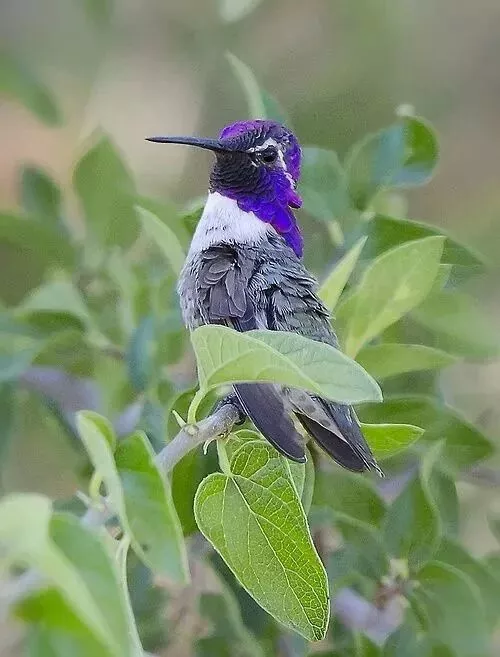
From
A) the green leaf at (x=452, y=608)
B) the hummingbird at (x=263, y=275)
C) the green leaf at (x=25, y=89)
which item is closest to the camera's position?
the hummingbird at (x=263, y=275)

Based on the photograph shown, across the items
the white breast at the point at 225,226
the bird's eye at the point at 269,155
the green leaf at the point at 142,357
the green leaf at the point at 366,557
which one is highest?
→ the bird's eye at the point at 269,155

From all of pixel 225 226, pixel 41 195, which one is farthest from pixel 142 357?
pixel 41 195

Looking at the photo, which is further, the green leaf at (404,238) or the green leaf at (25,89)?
the green leaf at (25,89)

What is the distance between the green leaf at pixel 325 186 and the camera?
3.01ft

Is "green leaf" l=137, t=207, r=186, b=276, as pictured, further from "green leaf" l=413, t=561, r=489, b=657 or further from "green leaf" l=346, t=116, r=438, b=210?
"green leaf" l=413, t=561, r=489, b=657

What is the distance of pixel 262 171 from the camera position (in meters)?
0.94

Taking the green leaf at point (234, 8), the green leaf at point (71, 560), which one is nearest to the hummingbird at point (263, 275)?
the green leaf at point (234, 8)

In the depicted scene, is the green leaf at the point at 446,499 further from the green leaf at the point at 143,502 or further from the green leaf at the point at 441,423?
the green leaf at the point at 143,502

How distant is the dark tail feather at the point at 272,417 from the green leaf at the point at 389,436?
0.17 ft

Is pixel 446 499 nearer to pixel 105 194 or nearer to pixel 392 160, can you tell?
pixel 392 160

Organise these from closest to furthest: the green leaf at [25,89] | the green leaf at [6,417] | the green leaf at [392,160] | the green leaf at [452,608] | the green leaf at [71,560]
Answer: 1. the green leaf at [71,560]
2. the green leaf at [452,608]
3. the green leaf at [392,160]
4. the green leaf at [6,417]
5. the green leaf at [25,89]

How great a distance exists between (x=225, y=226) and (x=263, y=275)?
0.10m

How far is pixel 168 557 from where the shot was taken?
18.8 inches

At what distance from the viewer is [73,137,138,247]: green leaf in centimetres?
110
